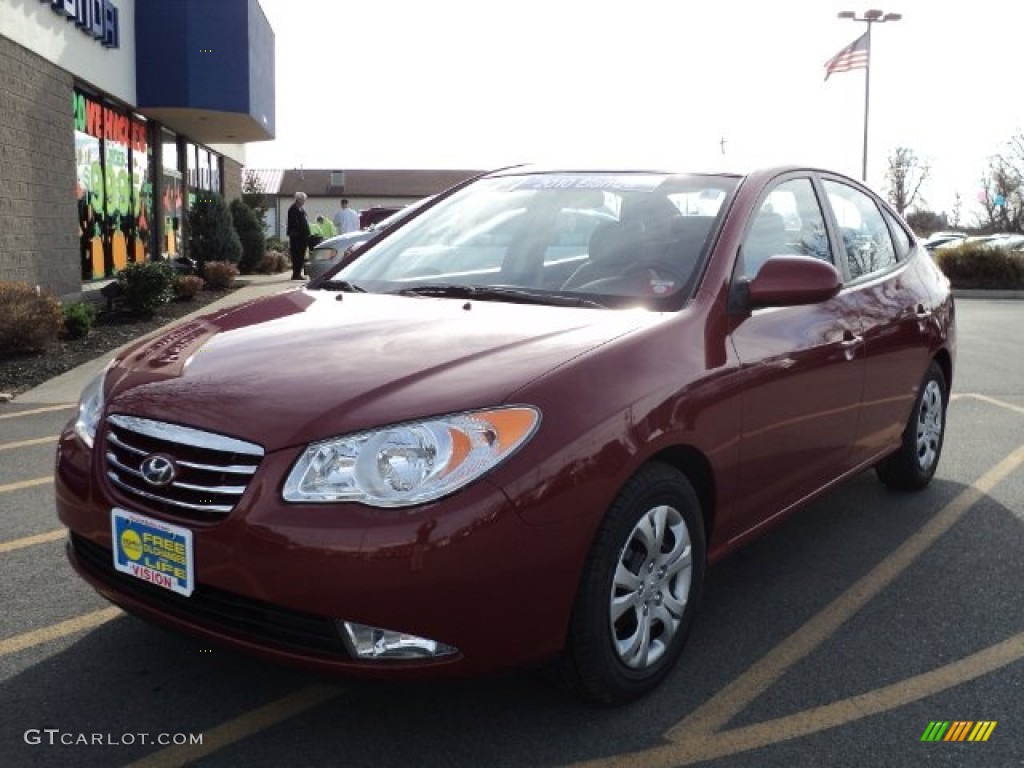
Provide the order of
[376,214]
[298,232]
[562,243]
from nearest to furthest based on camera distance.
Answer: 1. [562,243]
2. [298,232]
3. [376,214]

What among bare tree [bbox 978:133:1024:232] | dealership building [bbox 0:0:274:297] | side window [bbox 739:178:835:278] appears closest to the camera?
side window [bbox 739:178:835:278]

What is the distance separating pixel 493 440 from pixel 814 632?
1.73 m

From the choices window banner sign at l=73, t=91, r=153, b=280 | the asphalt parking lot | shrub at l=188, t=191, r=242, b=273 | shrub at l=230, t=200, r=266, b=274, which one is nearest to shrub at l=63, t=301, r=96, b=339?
window banner sign at l=73, t=91, r=153, b=280

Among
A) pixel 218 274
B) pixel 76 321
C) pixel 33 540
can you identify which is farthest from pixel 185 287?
pixel 33 540

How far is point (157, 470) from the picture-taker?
270 centimetres

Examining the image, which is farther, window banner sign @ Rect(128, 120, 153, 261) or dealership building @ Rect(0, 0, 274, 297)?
window banner sign @ Rect(128, 120, 153, 261)

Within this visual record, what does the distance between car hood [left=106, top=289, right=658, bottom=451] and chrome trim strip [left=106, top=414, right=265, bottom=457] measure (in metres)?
0.02

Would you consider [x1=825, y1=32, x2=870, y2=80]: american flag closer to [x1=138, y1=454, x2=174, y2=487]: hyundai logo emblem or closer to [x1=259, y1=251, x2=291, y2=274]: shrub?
[x1=259, y1=251, x2=291, y2=274]: shrub

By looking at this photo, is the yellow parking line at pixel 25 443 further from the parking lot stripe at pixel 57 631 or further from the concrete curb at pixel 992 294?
the concrete curb at pixel 992 294

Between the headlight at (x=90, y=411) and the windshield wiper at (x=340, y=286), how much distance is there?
102cm

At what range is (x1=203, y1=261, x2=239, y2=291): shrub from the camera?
16.9m

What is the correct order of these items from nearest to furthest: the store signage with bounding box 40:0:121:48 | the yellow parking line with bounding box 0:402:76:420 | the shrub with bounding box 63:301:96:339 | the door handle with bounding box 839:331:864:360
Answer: the door handle with bounding box 839:331:864:360 → the yellow parking line with bounding box 0:402:76:420 → the shrub with bounding box 63:301:96:339 → the store signage with bounding box 40:0:121:48

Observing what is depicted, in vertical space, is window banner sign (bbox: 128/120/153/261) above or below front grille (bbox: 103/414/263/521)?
above

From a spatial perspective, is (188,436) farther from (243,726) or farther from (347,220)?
(347,220)
